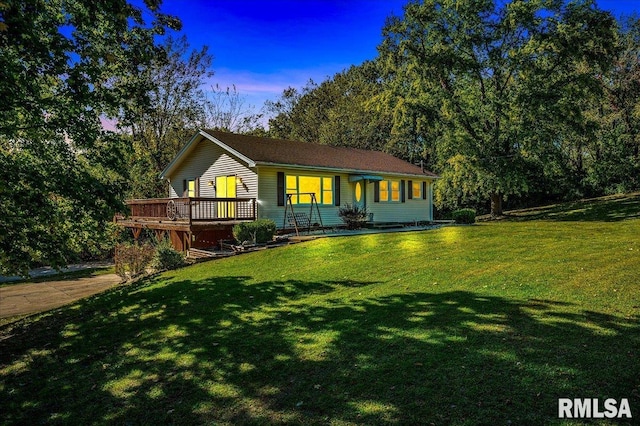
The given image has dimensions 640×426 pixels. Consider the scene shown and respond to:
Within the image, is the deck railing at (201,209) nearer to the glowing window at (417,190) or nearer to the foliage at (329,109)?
the glowing window at (417,190)

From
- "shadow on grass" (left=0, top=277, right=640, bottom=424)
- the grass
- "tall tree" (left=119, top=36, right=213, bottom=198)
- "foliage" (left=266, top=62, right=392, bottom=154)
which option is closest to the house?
the grass

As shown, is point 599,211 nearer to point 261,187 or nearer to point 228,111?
point 261,187

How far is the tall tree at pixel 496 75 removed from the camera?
78.1 ft

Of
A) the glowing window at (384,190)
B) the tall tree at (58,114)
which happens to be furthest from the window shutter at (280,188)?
the tall tree at (58,114)

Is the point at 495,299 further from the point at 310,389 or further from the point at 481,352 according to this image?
the point at 310,389

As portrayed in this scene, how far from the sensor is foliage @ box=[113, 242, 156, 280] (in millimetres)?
14352

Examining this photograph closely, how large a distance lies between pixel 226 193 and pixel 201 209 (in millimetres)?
1560

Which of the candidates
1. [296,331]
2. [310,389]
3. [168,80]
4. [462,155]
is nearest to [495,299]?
[296,331]

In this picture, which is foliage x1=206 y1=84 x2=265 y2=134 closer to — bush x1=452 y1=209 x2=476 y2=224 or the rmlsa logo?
bush x1=452 y1=209 x2=476 y2=224

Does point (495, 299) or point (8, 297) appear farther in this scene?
point (8, 297)

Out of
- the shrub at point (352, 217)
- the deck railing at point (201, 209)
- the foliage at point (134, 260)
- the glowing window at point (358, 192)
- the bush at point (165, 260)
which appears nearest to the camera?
the bush at point (165, 260)

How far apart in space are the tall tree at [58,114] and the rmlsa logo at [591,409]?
6.49 metres

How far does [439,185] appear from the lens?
2748 cm

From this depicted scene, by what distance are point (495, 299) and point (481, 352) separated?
87.6 inches
